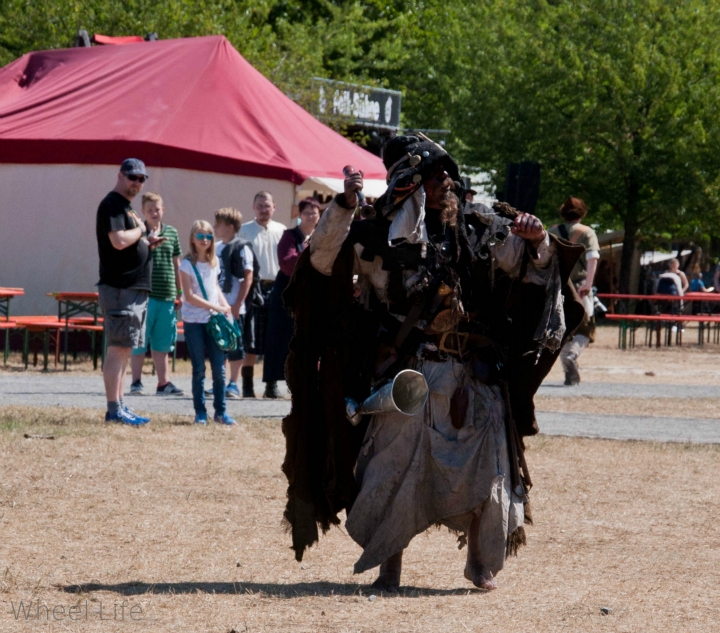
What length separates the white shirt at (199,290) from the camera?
9602mm

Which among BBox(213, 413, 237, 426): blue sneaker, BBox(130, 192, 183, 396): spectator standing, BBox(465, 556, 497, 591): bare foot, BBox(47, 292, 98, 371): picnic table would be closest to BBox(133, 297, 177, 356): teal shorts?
BBox(130, 192, 183, 396): spectator standing

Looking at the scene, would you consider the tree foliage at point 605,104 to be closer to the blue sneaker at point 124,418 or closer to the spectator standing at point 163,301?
the spectator standing at point 163,301

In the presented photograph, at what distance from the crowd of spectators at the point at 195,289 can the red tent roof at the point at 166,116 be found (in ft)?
9.79

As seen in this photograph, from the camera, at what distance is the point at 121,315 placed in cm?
913

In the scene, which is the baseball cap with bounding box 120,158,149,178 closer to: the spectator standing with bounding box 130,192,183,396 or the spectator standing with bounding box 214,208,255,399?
the spectator standing with bounding box 214,208,255,399

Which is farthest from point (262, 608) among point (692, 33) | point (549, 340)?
point (692, 33)

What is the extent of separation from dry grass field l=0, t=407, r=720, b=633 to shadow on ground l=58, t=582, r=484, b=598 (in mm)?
12

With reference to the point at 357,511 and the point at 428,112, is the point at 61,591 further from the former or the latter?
the point at 428,112

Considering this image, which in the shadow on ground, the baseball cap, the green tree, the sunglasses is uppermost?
the green tree

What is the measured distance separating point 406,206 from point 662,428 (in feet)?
20.2

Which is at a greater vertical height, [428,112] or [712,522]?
[428,112]

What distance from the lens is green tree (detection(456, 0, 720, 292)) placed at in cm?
3131

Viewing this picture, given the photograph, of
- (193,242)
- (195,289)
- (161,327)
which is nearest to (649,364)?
(161,327)

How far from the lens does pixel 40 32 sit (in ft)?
83.7
